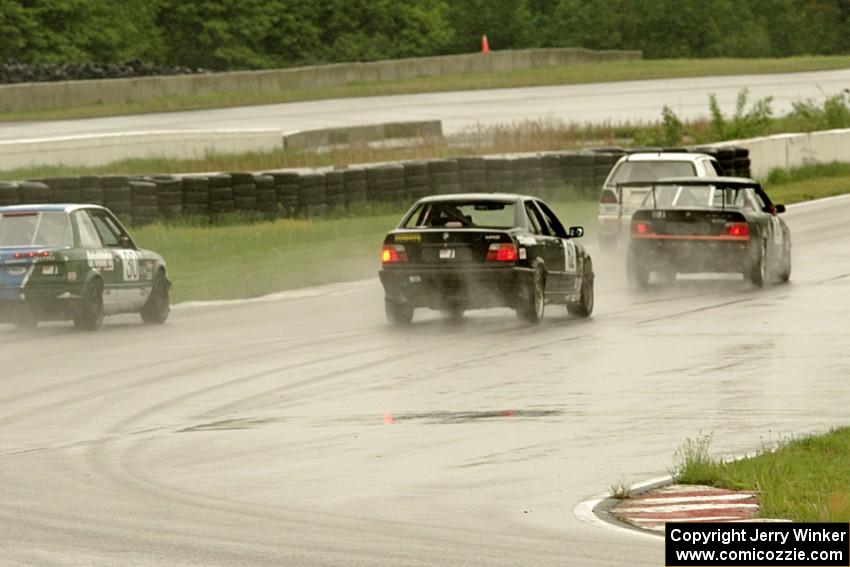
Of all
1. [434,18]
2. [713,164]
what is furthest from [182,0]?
[713,164]

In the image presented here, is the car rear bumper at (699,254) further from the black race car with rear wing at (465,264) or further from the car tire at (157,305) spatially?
the car tire at (157,305)

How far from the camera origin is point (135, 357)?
61.8 feet

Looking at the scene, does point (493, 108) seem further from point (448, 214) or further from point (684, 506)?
point (684, 506)

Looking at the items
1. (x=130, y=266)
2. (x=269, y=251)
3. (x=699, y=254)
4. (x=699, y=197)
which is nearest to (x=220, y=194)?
(x=269, y=251)

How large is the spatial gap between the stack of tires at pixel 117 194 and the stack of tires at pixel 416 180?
20.6 feet

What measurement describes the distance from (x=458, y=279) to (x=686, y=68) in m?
54.1

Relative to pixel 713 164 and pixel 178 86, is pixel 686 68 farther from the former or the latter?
pixel 713 164

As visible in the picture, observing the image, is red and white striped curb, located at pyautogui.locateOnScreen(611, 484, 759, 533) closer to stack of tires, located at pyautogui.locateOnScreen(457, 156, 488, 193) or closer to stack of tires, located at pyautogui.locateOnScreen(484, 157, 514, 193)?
stack of tires, located at pyautogui.locateOnScreen(457, 156, 488, 193)

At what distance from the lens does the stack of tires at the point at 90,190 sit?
1246 inches

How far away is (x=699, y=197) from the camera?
88.1ft

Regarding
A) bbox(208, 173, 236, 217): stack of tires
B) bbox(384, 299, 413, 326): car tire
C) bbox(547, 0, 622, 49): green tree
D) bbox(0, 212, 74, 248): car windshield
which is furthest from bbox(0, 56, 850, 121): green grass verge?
bbox(384, 299, 413, 326): car tire

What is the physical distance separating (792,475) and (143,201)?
23.3 meters

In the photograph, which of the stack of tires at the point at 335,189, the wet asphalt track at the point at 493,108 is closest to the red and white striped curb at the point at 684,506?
the stack of tires at the point at 335,189

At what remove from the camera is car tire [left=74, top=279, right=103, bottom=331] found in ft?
69.9
